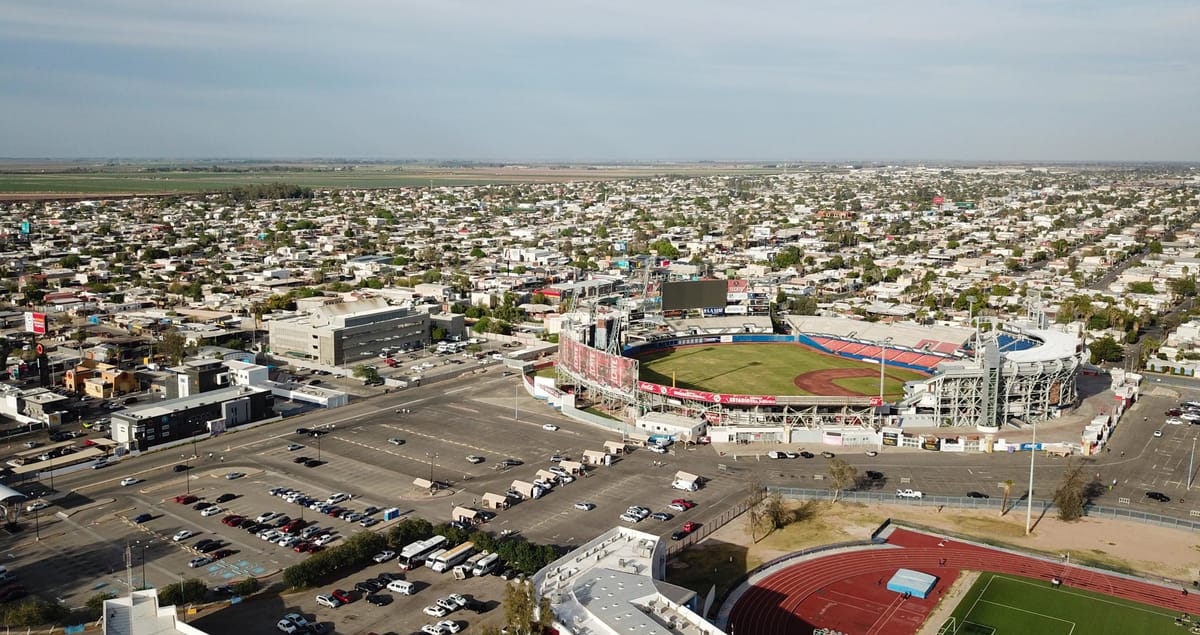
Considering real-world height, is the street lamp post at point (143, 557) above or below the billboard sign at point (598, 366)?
below

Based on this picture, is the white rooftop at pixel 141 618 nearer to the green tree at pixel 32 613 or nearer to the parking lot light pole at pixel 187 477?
the green tree at pixel 32 613

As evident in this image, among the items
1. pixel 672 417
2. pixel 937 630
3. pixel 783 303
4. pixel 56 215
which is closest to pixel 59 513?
pixel 672 417

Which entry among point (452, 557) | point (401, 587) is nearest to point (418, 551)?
point (452, 557)

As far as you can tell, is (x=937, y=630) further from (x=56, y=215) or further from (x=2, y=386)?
(x=56, y=215)

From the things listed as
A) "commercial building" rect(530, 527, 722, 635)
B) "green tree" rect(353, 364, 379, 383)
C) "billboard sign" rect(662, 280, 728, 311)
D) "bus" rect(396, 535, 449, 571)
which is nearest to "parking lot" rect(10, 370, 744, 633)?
"bus" rect(396, 535, 449, 571)

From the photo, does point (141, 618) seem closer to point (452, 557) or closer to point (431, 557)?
point (431, 557)

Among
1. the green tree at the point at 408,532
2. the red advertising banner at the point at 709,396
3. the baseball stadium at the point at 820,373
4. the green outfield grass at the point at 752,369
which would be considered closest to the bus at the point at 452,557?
the green tree at the point at 408,532
